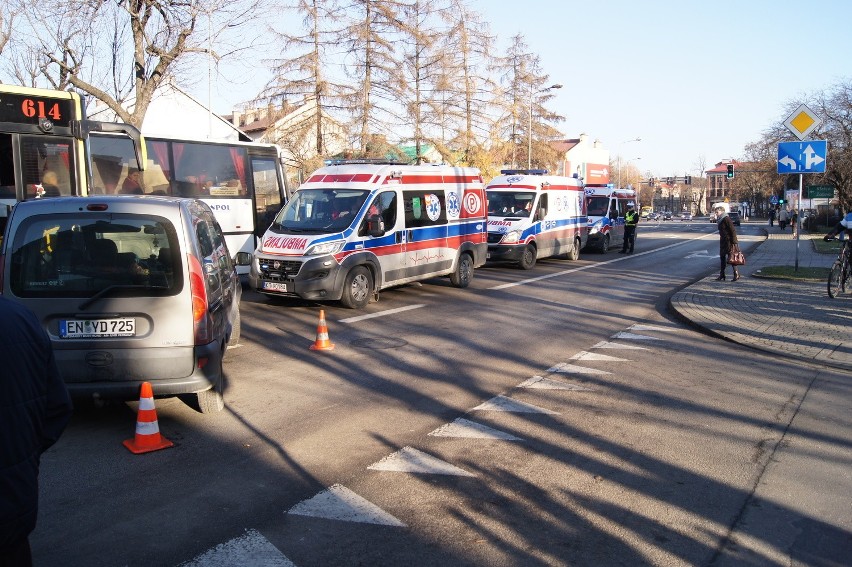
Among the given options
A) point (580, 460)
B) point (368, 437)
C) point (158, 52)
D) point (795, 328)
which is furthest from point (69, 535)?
point (158, 52)

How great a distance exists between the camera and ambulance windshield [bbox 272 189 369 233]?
41.2ft

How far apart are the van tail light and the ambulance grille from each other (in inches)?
232

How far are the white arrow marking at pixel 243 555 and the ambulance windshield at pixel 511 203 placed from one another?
17395 mm

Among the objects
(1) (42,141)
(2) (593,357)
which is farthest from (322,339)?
(1) (42,141)

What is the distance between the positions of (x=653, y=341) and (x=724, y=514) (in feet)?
19.3

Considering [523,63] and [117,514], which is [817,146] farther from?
[523,63]

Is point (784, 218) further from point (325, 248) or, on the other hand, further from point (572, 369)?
point (572, 369)

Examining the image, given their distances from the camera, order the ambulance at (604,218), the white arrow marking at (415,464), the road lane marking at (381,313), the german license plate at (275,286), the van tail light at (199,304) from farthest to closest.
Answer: the ambulance at (604,218) → the german license plate at (275,286) → the road lane marking at (381,313) → the van tail light at (199,304) → the white arrow marking at (415,464)

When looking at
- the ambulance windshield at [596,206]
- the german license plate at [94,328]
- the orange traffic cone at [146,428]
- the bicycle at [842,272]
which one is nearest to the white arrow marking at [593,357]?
the orange traffic cone at [146,428]

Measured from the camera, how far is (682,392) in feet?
24.4

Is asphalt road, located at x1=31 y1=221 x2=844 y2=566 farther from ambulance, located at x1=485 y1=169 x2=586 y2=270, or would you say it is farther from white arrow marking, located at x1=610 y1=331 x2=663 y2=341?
ambulance, located at x1=485 y1=169 x2=586 y2=270

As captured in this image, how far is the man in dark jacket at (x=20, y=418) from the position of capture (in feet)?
7.66

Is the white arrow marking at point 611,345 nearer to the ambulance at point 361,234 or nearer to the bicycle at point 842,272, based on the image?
the ambulance at point 361,234

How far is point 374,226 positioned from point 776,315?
6.94 metres
